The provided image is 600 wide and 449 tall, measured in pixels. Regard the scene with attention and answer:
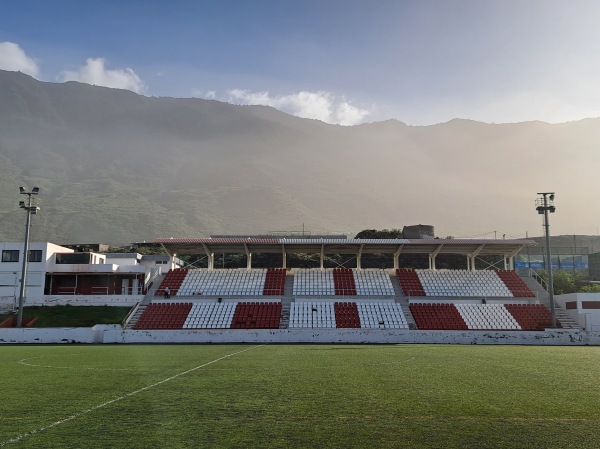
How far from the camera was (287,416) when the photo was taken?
801 cm

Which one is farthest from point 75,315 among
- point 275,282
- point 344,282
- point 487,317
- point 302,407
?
point 302,407

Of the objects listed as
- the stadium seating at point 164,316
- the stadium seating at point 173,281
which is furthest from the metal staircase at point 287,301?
the stadium seating at point 173,281

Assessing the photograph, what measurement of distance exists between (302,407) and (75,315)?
113 feet

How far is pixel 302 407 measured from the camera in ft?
28.8

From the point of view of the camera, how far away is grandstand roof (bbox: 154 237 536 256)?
44.4 metres

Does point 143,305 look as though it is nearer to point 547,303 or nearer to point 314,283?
point 314,283

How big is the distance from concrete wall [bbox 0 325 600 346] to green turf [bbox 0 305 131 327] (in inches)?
205

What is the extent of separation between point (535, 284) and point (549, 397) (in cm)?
3753

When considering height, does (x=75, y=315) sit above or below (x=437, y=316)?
below

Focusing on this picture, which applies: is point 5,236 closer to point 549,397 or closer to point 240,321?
point 240,321

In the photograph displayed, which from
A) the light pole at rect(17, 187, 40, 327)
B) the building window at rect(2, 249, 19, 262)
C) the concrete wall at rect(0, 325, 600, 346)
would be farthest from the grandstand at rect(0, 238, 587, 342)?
the light pole at rect(17, 187, 40, 327)

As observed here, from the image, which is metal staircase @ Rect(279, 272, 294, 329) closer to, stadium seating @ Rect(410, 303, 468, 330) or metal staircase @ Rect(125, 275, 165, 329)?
stadium seating @ Rect(410, 303, 468, 330)

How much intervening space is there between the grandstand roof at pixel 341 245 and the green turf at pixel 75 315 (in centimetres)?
690

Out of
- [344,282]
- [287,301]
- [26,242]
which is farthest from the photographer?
[344,282]
